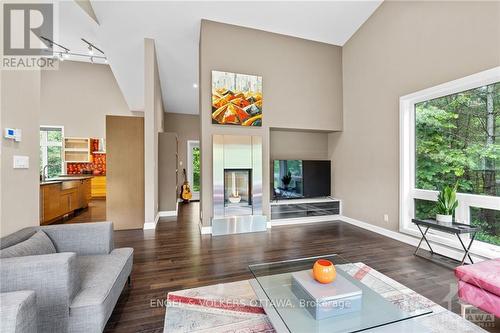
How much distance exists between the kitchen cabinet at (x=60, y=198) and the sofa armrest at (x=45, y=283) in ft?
13.2

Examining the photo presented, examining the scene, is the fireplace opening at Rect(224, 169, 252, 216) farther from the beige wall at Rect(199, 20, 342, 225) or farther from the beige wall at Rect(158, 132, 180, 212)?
the beige wall at Rect(158, 132, 180, 212)

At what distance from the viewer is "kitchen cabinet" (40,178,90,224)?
4391 mm

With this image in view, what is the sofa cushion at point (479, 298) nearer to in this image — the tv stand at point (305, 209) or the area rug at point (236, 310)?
the area rug at point (236, 310)

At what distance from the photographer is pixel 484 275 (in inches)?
69.0

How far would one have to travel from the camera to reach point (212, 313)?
1.89m

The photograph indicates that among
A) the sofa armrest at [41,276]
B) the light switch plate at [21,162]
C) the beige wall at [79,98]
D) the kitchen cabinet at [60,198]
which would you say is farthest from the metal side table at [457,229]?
the beige wall at [79,98]

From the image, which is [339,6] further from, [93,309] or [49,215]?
[49,215]

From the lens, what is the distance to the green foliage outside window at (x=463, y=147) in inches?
109

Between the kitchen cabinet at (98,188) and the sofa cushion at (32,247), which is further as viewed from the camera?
the kitchen cabinet at (98,188)

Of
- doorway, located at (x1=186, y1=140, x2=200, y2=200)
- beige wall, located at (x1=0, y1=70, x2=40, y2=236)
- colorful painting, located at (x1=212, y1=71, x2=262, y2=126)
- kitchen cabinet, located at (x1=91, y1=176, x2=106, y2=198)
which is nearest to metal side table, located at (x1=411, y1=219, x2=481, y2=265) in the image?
colorful painting, located at (x1=212, y1=71, x2=262, y2=126)

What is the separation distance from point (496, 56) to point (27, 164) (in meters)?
5.10

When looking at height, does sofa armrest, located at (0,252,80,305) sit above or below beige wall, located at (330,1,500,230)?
below

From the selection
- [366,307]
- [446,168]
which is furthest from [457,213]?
[366,307]

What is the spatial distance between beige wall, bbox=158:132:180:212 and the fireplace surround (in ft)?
6.98
